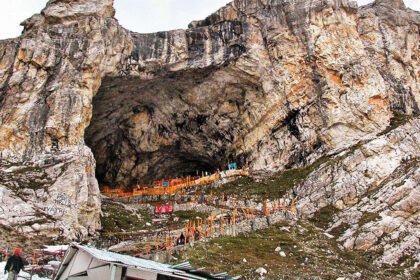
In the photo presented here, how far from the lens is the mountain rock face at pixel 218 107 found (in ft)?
138

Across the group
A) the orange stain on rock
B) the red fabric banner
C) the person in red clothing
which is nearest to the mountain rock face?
the orange stain on rock

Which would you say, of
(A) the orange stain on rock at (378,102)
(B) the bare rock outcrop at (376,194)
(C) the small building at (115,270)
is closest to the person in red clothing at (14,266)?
(C) the small building at (115,270)

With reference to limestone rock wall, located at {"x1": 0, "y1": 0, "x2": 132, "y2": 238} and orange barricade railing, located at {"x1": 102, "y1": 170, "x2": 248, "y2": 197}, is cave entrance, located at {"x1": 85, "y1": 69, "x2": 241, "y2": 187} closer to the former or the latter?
orange barricade railing, located at {"x1": 102, "y1": 170, "x2": 248, "y2": 197}

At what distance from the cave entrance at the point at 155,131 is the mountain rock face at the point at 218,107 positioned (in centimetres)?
18

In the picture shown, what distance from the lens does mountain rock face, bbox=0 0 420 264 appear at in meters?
42.0

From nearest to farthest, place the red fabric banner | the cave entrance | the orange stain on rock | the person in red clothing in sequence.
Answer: the person in red clothing, the red fabric banner, the orange stain on rock, the cave entrance

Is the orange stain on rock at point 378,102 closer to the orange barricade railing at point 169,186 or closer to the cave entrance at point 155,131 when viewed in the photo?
the orange barricade railing at point 169,186

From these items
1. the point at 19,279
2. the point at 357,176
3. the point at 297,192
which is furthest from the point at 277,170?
the point at 19,279

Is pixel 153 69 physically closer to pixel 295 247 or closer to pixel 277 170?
pixel 277 170

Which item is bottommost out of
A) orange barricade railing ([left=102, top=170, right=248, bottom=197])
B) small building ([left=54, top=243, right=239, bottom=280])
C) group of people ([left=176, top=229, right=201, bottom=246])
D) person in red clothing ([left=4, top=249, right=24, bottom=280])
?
orange barricade railing ([left=102, top=170, right=248, bottom=197])

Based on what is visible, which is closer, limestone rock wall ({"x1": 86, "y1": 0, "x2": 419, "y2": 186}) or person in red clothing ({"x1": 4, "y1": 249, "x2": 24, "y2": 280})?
person in red clothing ({"x1": 4, "y1": 249, "x2": 24, "y2": 280})

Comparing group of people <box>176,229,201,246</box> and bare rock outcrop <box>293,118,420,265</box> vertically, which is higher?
bare rock outcrop <box>293,118,420,265</box>

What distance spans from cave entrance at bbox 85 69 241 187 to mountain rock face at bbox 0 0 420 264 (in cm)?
18

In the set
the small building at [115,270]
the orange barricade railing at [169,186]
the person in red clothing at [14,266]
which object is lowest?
the orange barricade railing at [169,186]
